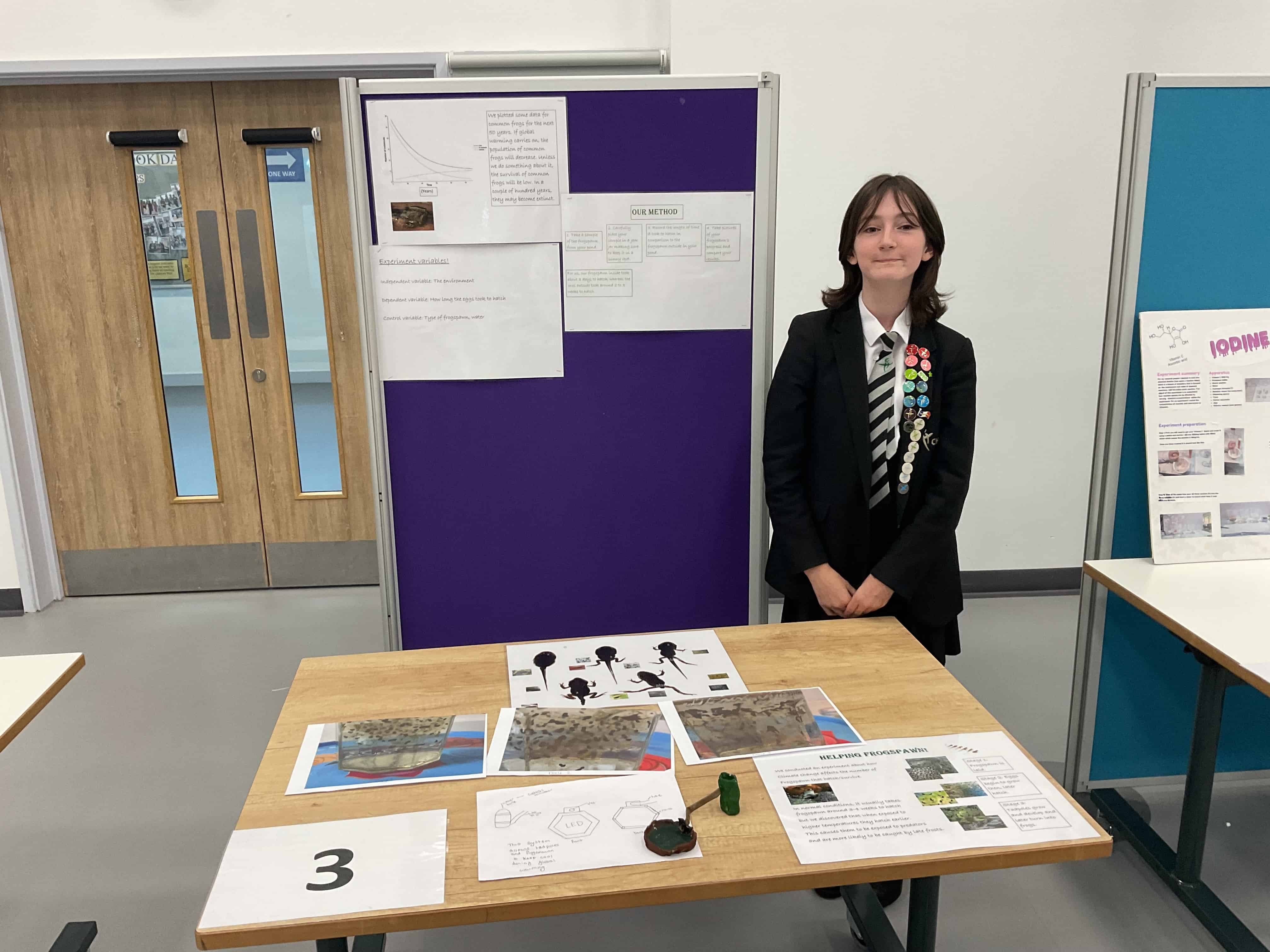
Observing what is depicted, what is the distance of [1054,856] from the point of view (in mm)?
1176

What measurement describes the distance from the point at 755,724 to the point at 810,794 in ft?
0.63

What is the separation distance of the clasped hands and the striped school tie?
0.89ft

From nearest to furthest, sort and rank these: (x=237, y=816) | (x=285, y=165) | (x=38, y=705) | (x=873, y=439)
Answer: (x=38, y=705), (x=873, y=439), (x=237, y=816), (x=285, y=165)

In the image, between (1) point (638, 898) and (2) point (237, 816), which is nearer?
(1) point (638, 898)

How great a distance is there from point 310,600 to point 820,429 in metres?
2.74

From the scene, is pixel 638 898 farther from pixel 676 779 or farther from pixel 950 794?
pixel 950 794

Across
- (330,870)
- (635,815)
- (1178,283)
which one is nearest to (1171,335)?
(1178,283)

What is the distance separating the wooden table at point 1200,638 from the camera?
1.83 meters

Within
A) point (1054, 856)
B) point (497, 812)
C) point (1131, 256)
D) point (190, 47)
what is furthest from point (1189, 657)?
point (190, 47)

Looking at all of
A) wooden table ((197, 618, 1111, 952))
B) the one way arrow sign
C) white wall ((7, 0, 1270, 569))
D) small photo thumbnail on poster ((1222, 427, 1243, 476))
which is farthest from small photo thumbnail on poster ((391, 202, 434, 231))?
the one way arrow sign

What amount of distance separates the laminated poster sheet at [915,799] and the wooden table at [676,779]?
20 millimetres

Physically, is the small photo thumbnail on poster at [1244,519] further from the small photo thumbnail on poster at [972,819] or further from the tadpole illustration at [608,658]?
the tadpole illustration at [608,658]

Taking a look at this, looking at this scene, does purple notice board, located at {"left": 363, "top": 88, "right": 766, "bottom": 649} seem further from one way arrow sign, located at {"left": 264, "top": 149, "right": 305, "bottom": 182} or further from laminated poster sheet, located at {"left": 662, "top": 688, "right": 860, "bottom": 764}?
one way arrow sign, located at {"left": 264, "top": 149, "right": 305, "bottom": 182}

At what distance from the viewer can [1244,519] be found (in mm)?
2139
